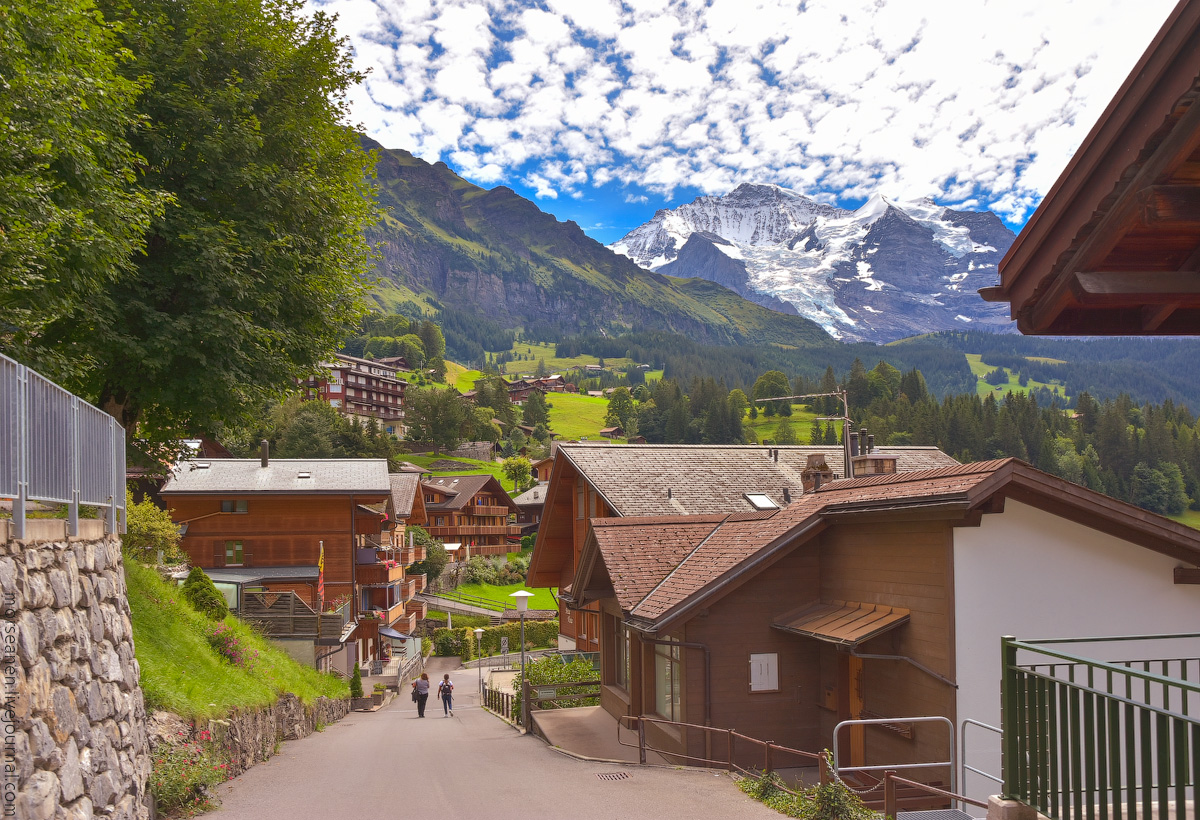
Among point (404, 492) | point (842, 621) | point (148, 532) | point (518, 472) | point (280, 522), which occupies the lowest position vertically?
point (518, 472)

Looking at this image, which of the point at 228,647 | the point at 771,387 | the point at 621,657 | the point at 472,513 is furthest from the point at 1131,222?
the point at 771,387

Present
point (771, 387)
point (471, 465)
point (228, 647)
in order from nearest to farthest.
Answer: point (228, 647)
point (471, 465)
point (771, 387)

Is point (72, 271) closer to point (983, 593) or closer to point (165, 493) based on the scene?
point (983, 593)

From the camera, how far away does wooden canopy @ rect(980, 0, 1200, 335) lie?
4.26 metres

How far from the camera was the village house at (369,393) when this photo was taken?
140 m

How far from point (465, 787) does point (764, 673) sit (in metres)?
5.66

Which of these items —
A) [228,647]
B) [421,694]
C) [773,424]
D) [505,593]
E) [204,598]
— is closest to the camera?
[228,647]

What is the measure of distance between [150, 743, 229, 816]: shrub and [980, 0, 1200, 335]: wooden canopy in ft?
34.1

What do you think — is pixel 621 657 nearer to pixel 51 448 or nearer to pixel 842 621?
pixel 842 621

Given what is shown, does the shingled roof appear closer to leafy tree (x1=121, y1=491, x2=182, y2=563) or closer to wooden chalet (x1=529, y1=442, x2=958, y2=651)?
wooden chalet (x1=529, y1=442, x2=958, y2=651)

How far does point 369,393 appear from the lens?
14862cm

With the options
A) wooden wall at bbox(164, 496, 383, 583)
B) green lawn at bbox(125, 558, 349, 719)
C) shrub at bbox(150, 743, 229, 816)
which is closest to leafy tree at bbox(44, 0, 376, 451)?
green lawn at bbox(125, 558, 349, 719)

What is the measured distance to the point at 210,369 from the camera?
13766 millimetres

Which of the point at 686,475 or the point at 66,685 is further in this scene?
the point at 686,475
